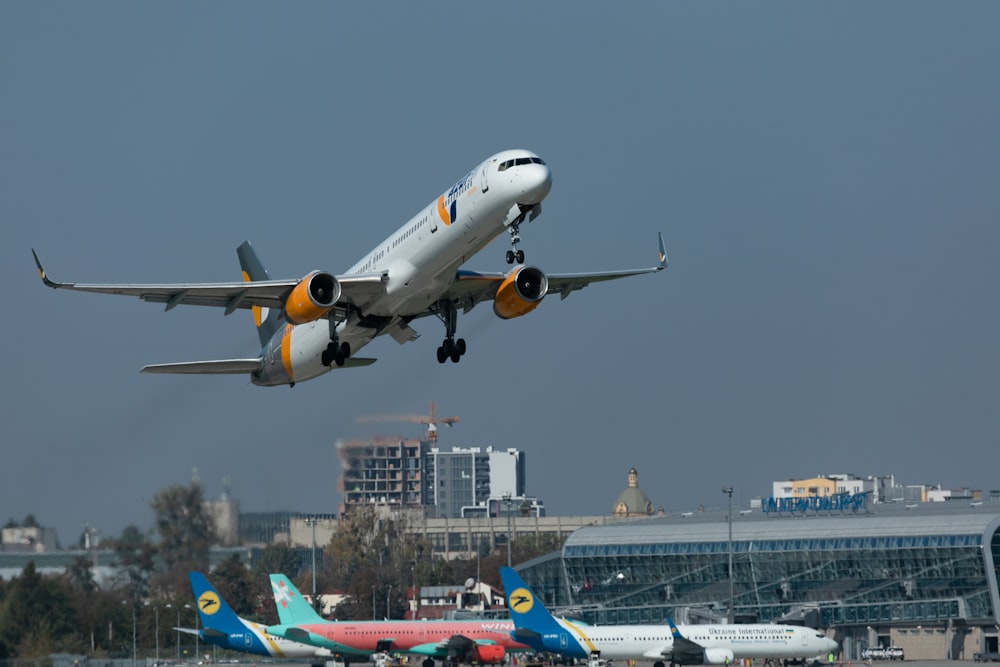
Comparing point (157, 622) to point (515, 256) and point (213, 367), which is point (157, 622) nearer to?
point (213, 367)

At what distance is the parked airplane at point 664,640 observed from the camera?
7906cm

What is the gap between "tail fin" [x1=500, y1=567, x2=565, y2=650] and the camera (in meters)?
81.4

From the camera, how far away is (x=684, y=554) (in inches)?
5002

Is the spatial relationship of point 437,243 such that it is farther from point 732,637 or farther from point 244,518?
point 732,637

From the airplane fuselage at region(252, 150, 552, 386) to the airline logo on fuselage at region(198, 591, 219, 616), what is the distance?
24587mm

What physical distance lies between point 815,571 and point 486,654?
45.8 metres

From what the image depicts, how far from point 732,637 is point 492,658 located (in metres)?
13.4

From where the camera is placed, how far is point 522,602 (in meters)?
82.1

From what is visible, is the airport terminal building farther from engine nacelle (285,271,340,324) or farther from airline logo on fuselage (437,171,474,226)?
airline logo on fuselage (437,171,474,226)

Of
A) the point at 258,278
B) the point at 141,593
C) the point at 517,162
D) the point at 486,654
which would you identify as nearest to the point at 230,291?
the point at 517,162

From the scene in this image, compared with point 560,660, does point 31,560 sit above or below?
above

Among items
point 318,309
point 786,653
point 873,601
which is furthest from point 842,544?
point 318,309

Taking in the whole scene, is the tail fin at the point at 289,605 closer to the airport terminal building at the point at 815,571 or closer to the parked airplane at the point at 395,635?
the parked airplane at the point at 395,635

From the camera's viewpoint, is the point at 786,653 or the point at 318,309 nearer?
the point at 318,309
